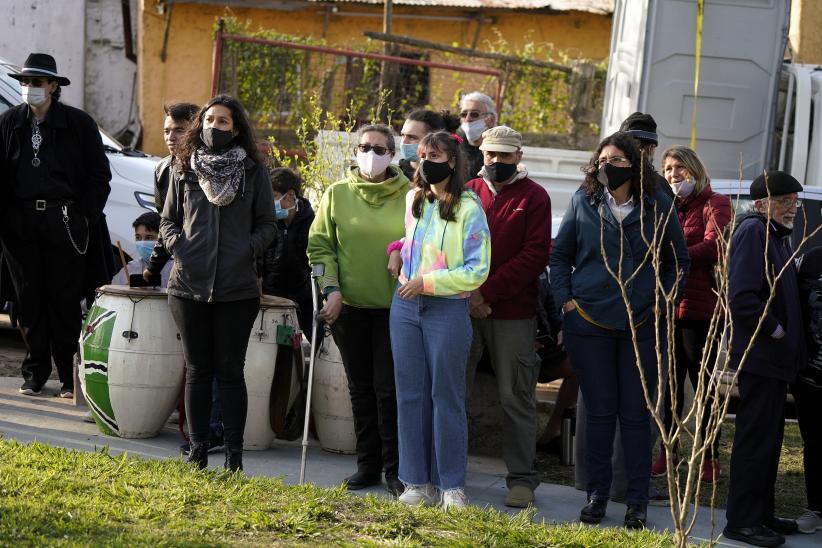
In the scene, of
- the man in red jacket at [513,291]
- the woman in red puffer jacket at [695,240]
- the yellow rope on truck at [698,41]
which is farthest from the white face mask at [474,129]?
the yellow rope on truck at [698,41]

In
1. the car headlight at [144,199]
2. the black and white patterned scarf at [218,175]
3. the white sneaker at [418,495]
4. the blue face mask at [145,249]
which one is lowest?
the white sneaker at [418,495]

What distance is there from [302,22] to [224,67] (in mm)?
5078

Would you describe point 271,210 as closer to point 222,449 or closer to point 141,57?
point 222,449

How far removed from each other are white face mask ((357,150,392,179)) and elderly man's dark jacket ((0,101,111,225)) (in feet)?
7.89

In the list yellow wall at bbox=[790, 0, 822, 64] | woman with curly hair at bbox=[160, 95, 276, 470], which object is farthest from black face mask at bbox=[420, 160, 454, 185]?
yellow wall at bbox=[790, 0, 822, 64]

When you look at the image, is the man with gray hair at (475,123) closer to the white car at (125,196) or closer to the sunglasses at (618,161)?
the sunglasses at (618,161)

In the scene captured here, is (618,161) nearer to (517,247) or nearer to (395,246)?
(517,247)

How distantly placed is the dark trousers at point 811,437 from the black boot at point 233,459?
2922 mm

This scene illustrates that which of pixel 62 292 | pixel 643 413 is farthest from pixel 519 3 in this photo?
pixel 643 413

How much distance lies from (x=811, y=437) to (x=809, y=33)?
10964 millimetres

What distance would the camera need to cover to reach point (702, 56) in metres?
11.4

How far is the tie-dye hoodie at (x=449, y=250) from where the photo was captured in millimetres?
6113

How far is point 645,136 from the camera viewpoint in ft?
23.4

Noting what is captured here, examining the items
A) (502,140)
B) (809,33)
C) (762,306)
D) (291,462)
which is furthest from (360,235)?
(809,33)
